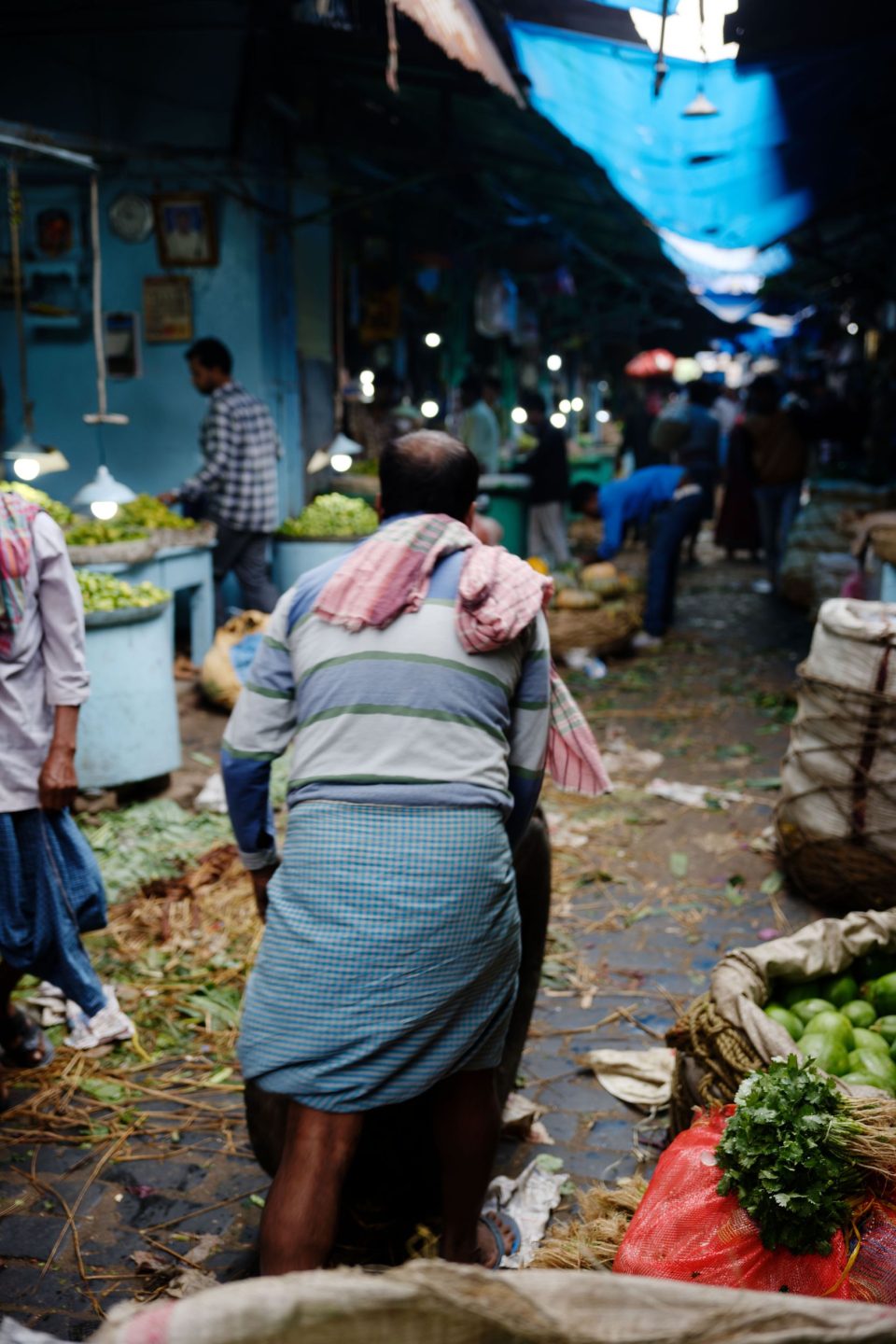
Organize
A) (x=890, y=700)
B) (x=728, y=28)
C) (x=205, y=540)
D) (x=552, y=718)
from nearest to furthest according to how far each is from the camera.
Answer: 1. (x=552, y=718)
2. (x=890, y=700)
3. (x=728, y=28)
4. (x=205, y=540)

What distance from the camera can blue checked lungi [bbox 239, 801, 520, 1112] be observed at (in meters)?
2.26

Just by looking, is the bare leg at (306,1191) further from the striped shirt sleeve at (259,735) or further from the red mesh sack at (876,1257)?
the red mesh sack at (876,1257)

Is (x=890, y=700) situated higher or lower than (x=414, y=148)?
lower

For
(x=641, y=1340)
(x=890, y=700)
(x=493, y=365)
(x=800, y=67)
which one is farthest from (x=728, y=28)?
(x=493, y=365)

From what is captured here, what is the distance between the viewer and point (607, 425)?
2964 cm

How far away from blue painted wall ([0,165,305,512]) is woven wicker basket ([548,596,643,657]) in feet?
10.4

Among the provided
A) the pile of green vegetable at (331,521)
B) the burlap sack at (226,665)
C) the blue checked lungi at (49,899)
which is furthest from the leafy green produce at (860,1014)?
the pile of green vegetable at (331,521)

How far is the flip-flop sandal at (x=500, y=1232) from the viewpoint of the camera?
2.80 m

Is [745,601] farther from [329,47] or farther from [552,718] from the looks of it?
[552,718]

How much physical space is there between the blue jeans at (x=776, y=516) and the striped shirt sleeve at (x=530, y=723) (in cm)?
1153

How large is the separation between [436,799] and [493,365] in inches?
674

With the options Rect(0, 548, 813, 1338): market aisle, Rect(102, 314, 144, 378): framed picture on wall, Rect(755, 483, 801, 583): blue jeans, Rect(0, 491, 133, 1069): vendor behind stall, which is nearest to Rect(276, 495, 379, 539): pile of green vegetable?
Rect(102, 314, 144, 378): framed picture on wall

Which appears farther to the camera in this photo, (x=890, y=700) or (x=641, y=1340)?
(x=890, y=700)

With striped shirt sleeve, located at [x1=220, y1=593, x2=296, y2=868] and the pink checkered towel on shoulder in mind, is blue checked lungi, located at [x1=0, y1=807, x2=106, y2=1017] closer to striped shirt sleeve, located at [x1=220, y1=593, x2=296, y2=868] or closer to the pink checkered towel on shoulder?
striped shirt sleeve, located at [x1=220, y1=593, x2=296, y2=868]
